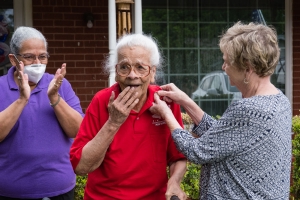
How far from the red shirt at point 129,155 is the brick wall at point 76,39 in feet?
14.5

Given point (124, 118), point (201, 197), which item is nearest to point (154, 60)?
point (124, 118)

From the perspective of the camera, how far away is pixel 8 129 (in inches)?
127

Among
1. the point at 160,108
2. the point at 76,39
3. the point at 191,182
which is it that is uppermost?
the point at 76,39

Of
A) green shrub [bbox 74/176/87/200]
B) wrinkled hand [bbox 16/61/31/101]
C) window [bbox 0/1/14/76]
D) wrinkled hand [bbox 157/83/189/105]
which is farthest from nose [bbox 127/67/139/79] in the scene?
window [bbox 0/1/14/76]

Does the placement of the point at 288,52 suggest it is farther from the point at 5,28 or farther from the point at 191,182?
the point at 5,28

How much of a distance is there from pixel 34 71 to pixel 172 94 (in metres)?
1.03

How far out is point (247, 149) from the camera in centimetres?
247

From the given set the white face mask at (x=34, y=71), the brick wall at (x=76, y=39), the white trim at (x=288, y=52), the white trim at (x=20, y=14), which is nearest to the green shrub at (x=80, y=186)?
the white face mask at (x=34, y=71)

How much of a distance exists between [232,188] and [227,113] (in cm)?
37

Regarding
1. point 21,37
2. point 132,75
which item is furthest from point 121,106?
point 21,37

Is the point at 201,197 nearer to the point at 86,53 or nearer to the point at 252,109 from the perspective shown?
the point at 252,109

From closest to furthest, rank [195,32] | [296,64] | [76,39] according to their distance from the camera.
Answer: [76,39], [195,32], [296,64]

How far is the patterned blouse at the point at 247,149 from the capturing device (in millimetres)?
2463

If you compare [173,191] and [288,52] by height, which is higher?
[288,52]
